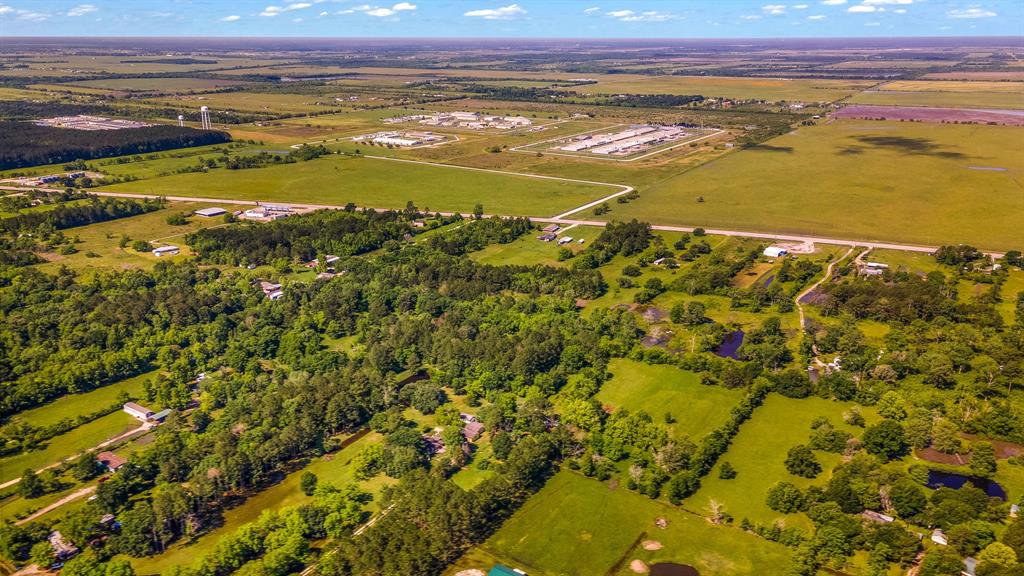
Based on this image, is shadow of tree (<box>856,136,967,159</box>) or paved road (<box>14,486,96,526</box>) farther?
shadow of tree (<box>856,136,967,159</box>)

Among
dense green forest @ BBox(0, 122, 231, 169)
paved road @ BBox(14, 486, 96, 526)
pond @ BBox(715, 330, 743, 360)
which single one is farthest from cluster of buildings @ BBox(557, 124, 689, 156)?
paved road @ BBox(14, 486, 96, 526)

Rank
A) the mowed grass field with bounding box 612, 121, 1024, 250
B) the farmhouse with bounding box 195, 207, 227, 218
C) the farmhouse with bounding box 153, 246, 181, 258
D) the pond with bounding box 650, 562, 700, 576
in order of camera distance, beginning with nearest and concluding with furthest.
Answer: the pond with bounding box 650, 562, 700, 576 < the farmhouse with bounding box 153, 246, 181, 258 < the mowed grass field with bounding box 612, 121, 1024, 250 < the farmhouse with bounding box 195, 207, 227, 218

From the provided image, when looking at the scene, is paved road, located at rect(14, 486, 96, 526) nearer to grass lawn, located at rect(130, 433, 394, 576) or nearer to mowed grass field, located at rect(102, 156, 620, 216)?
grass lawn, located at rect(130, 433, 394, 576)

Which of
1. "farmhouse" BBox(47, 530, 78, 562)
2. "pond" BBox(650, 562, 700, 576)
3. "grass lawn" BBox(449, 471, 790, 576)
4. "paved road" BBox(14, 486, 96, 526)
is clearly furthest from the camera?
"paved road" BBox(14, 486, 96, 526)

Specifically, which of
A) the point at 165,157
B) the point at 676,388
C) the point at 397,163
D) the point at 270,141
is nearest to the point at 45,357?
the point at 676,388

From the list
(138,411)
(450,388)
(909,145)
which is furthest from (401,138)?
(138,411)

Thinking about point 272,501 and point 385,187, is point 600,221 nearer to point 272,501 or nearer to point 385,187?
point 385,187

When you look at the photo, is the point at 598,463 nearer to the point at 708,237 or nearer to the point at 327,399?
the point at 327,399
